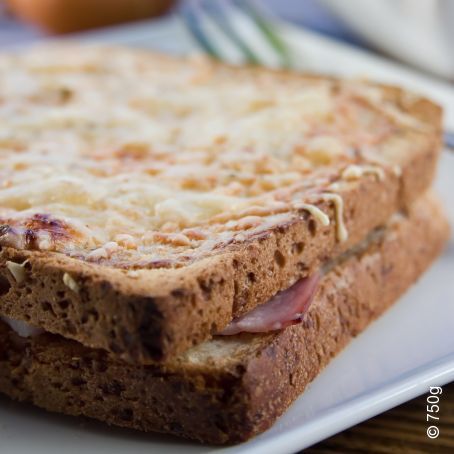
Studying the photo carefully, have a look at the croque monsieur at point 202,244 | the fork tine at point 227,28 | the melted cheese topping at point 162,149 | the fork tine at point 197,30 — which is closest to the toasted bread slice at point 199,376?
the croque monsieur at point 202,244

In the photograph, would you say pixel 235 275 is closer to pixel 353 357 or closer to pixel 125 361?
pixel 125 361

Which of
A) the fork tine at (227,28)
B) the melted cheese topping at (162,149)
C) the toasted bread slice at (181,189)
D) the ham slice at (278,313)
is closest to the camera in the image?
the toasted bread slice at (181,189)

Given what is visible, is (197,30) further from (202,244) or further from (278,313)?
(278,313)

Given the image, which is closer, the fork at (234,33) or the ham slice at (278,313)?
the ham slice at (278,313)

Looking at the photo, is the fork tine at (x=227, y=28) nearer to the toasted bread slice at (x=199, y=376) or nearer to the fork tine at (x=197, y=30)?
the fork tine at (x=197, y=30)

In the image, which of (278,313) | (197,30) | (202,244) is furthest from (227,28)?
(278,313)

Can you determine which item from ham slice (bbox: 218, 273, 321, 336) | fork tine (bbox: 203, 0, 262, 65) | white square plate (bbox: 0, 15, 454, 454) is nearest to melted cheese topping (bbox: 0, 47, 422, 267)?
ham slice (bbox: 218, 273, 321, 336)
